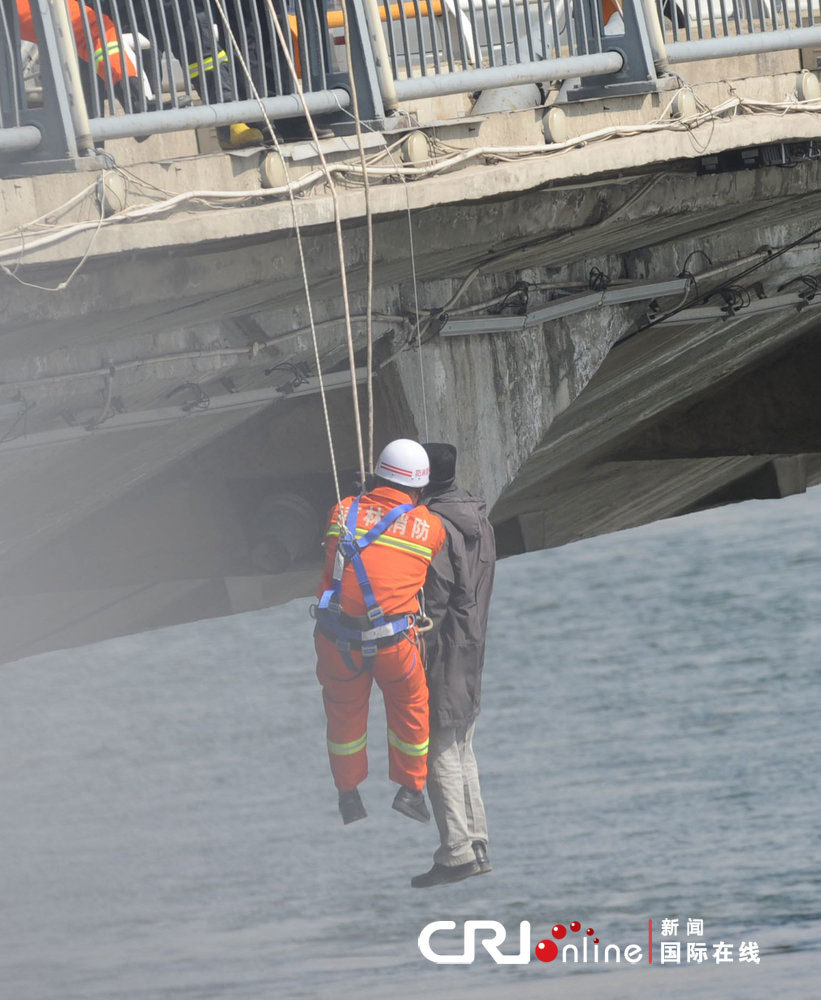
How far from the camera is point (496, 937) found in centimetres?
2377

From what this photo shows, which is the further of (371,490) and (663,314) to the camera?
(663,314)

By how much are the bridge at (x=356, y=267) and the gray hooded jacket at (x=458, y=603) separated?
81cm

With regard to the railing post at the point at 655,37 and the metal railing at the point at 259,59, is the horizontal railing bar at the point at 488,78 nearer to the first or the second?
the metal railing at the point at 259,59

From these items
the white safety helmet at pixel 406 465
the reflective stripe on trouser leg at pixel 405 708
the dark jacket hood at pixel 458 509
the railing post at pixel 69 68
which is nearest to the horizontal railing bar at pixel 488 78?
the railing post at pixel 69 68

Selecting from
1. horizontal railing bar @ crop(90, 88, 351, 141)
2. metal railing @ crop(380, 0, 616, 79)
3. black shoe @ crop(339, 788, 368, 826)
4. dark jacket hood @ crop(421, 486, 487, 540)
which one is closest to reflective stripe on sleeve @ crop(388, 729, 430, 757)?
black shoe @ crop(339, 788, 368, 826)

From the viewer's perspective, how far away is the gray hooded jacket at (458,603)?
23.3ft

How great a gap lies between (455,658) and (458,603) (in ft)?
0.91

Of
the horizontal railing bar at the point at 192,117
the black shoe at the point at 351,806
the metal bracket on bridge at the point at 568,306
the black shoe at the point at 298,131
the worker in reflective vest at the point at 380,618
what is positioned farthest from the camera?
the metal bracket on bridge at the point at 568,306

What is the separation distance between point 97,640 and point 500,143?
8.11 m

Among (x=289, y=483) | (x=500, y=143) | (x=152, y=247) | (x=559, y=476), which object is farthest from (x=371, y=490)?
(x=559, y=476)

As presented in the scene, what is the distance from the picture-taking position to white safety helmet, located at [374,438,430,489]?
6594 millimetres

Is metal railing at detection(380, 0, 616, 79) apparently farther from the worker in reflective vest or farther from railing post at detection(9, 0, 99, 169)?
the worker in reflective vest

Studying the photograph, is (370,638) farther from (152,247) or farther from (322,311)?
(322,311)

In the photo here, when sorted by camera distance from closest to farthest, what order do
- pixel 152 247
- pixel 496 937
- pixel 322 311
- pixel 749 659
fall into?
pixel 152 247, pixel 322 311, pixel 496 937, pixel 749 659
